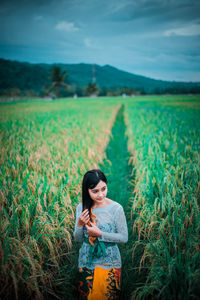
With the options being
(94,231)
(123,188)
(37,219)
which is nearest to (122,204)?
(123,188)

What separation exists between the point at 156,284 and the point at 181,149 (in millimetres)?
3224

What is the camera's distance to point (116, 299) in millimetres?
1265

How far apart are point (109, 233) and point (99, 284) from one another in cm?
38

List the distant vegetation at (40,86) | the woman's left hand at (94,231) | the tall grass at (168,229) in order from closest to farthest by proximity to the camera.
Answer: the tall grass at (168,229), the woman's left hand at (94,231), the distant vegetation at (40,86)

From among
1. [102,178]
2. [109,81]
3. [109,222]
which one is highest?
[109,81]

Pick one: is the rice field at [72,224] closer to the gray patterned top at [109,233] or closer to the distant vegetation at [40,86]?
the gray patterned top at [109,233]

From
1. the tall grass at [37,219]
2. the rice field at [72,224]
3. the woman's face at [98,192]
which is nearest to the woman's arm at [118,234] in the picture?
the woman's face at [98,192]

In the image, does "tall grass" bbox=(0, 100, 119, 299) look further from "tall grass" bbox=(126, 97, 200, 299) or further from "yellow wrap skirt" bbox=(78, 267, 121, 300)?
"tall grass" bbox=(126, 97, 200, 299)

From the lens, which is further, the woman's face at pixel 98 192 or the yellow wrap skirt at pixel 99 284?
the woman's face at pixel 98 192

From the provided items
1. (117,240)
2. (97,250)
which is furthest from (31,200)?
(117,240)

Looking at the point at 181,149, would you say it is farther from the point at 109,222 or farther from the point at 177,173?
the point at 109,222

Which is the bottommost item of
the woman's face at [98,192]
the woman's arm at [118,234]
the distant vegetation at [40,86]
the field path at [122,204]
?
the field path at [122,204]

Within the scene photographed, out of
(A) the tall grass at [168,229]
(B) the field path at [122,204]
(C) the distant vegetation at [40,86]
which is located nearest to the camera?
(A) the tall grass at [168,229]

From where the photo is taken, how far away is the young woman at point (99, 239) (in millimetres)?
1274
